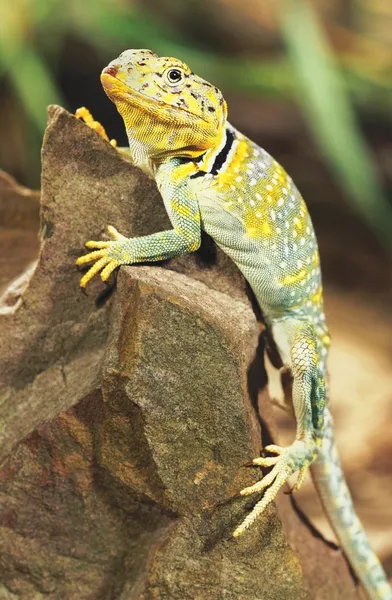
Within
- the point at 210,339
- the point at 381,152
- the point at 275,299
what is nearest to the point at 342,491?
the point at 275,299

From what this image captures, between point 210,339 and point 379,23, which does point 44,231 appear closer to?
point 210,339

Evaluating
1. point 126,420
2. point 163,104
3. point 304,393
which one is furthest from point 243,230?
point 126,420

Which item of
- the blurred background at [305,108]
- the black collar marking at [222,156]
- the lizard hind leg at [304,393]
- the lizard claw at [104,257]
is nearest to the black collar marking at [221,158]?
the black collar marking at [222,156]

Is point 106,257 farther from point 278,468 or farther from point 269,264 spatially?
point 278,468

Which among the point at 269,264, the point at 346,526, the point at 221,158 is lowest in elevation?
the point at 346,526

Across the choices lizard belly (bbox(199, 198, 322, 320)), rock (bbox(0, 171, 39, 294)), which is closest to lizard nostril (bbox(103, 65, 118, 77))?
lizard belly (bbox(199, 198, 322, 320))

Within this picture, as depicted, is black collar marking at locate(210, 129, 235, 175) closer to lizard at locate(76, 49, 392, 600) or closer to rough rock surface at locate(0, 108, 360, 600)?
lizard at locate(76, 49, 392, 600)
